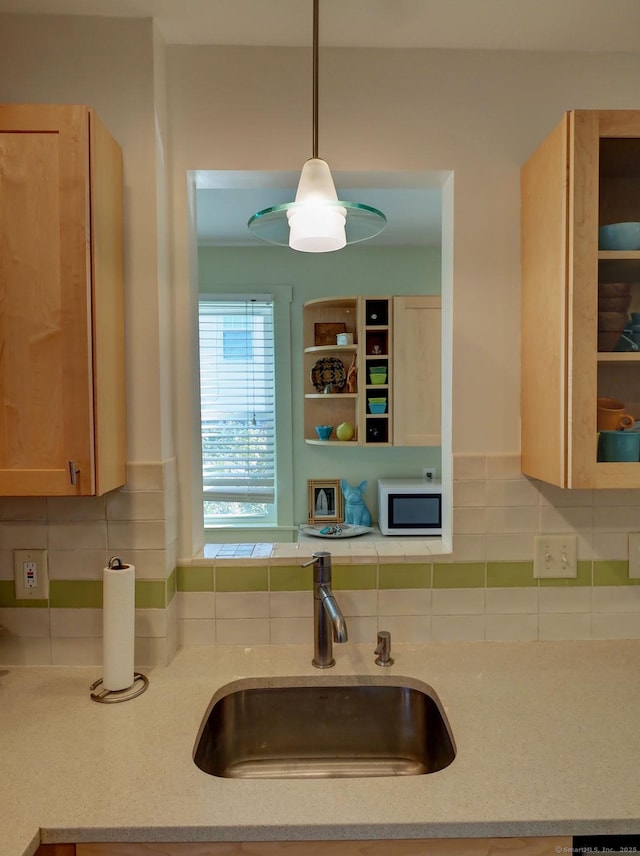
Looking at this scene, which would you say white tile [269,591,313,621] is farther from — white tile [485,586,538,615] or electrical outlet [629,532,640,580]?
electrical outlet [629,532,640,580]

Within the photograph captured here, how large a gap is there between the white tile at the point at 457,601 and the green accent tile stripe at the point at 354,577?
0.17 meters

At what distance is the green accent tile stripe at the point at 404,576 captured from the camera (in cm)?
137

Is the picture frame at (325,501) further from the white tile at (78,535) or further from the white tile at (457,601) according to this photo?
the white tile at (78,535)

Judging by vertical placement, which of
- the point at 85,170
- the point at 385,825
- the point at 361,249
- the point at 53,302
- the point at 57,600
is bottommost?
the point at 385,825

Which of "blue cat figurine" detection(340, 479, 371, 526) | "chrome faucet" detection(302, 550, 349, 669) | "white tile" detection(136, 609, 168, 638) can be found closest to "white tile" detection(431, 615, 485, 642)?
"chrome faucet" detection(302, 550, 349, 669)

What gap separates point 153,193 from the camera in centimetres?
126

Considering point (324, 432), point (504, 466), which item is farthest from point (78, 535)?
point (324, 432)

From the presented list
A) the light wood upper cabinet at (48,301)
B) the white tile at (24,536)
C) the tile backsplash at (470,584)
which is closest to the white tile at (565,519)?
the tile backsplash at (470,584)

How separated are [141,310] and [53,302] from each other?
0.77 ft

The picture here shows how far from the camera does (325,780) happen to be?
90cm

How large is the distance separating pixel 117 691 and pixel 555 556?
1.09 meters

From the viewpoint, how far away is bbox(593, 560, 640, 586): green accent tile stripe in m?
1.38

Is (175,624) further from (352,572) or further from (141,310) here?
(141,310)

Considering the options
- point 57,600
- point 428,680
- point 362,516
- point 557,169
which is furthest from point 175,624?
point 362,516
